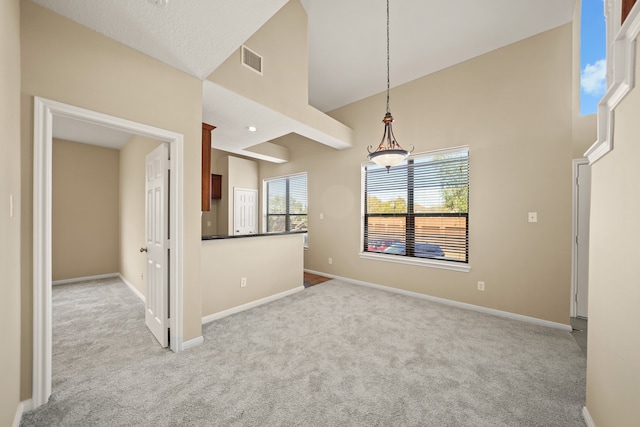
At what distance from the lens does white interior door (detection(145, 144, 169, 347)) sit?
7.72ft

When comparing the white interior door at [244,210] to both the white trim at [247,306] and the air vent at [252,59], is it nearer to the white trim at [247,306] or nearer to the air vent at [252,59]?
the white trim at [247,306]

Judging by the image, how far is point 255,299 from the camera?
3.50 meters

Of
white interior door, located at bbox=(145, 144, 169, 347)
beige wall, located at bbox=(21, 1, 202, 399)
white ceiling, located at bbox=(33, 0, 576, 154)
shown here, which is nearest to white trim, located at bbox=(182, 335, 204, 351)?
beige wall, located at bbox=(21, 1, 202, 399)

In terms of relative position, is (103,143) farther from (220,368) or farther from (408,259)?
(408,259)

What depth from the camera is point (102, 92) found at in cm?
186

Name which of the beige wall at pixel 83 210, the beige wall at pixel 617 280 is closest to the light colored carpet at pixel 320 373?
the beige wall at pixel 617 280

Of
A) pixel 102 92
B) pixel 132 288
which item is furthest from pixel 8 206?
pixel 132 288

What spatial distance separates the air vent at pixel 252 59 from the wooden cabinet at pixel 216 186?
13.2 feet

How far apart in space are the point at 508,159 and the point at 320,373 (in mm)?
3338

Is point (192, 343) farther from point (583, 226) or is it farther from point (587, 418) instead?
point (583, 226)

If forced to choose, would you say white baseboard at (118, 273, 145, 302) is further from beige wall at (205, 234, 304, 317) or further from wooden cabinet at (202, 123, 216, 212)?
wooden cabinet at (202, 123, 216, 212)

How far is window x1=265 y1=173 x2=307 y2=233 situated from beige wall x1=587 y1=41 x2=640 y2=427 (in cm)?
469

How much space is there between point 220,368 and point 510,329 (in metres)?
3.09

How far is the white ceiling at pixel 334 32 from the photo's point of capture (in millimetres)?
1703
